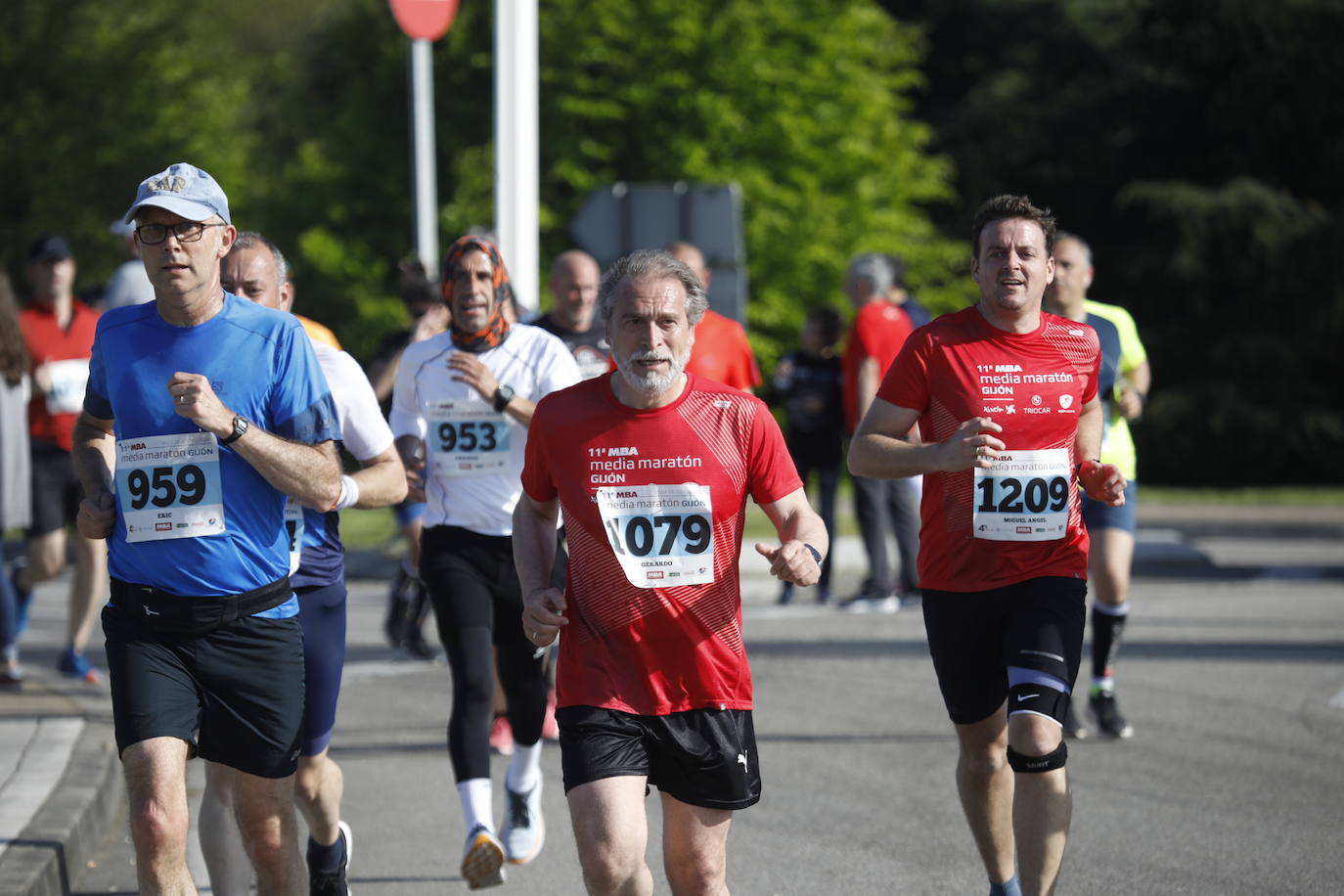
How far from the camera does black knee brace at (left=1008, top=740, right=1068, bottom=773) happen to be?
480cm

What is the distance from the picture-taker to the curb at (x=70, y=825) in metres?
5.31

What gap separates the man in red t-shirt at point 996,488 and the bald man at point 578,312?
8.62ft

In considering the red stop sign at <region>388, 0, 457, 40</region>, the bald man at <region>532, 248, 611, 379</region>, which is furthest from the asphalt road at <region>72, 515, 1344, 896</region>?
the red stop sign at <region>388, 0, 457, 40</region>

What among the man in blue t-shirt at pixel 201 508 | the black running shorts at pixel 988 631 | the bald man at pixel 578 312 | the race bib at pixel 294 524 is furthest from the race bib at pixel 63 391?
the black running shorts at pixel 988 631

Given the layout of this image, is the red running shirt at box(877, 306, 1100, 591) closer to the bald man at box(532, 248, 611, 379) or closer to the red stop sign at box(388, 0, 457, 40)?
the bald man at box(532, 248, 611, 379)

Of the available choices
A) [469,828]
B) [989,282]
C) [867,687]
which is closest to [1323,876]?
[989,282]

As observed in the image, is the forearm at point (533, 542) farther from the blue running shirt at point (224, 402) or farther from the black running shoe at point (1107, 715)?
the black running shoe at point (1107, 715)

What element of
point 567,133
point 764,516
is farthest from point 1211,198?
point 764,516

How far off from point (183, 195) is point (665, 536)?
1.40 meters

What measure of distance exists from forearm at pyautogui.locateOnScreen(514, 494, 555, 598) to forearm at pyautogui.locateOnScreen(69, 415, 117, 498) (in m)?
1.03

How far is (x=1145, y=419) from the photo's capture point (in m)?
33.8

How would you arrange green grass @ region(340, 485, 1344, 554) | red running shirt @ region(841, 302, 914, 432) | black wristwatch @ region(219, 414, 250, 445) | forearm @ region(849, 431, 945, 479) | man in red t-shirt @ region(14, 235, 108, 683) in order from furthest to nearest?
green grass @ region(340, 485, 1344, 554)
red running shirt @ region(841, 302, 914, 432)
man in red t-shirt @ region(14, 235, 108, 683)
forearm @ region(849, 431, 945, 479)
black wristwatch @ region(219, 414, 250, 445)

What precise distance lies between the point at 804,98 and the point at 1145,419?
8.95m

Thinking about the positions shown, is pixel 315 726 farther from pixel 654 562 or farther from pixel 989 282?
pixel 989 282
